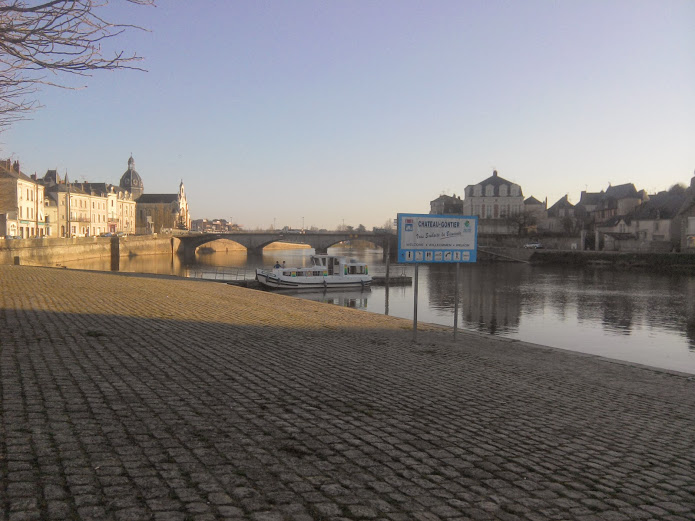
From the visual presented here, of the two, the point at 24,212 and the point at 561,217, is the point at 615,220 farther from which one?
the point at 24,212

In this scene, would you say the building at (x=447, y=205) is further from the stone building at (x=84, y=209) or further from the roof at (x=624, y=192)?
the stone building at (x=84, y=209)

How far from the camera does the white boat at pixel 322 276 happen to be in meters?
44.6

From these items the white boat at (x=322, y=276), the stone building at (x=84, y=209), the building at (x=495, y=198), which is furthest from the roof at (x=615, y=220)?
the stone building at (x=84, y=209)

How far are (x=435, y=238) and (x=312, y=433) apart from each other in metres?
8.77

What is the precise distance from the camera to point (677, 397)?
9555 millimetres

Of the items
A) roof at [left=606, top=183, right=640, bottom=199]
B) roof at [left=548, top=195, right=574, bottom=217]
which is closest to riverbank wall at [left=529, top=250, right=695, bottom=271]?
roof at [left=606, top=183, right=640, bottom=199]

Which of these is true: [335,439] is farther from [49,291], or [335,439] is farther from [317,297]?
[317,297]

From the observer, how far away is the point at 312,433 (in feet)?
18.1

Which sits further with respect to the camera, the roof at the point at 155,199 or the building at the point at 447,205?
the roof at the point at 155,199

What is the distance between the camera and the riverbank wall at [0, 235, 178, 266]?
46.3 metres

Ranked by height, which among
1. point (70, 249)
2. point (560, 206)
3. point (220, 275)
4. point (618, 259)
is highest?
point (560, 206)

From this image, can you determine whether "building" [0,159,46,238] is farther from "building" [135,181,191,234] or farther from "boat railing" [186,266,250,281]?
"building" [135,181,191,234]

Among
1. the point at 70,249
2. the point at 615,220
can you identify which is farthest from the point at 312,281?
the point at 615,220

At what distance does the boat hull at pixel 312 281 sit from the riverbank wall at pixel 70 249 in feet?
60.2
